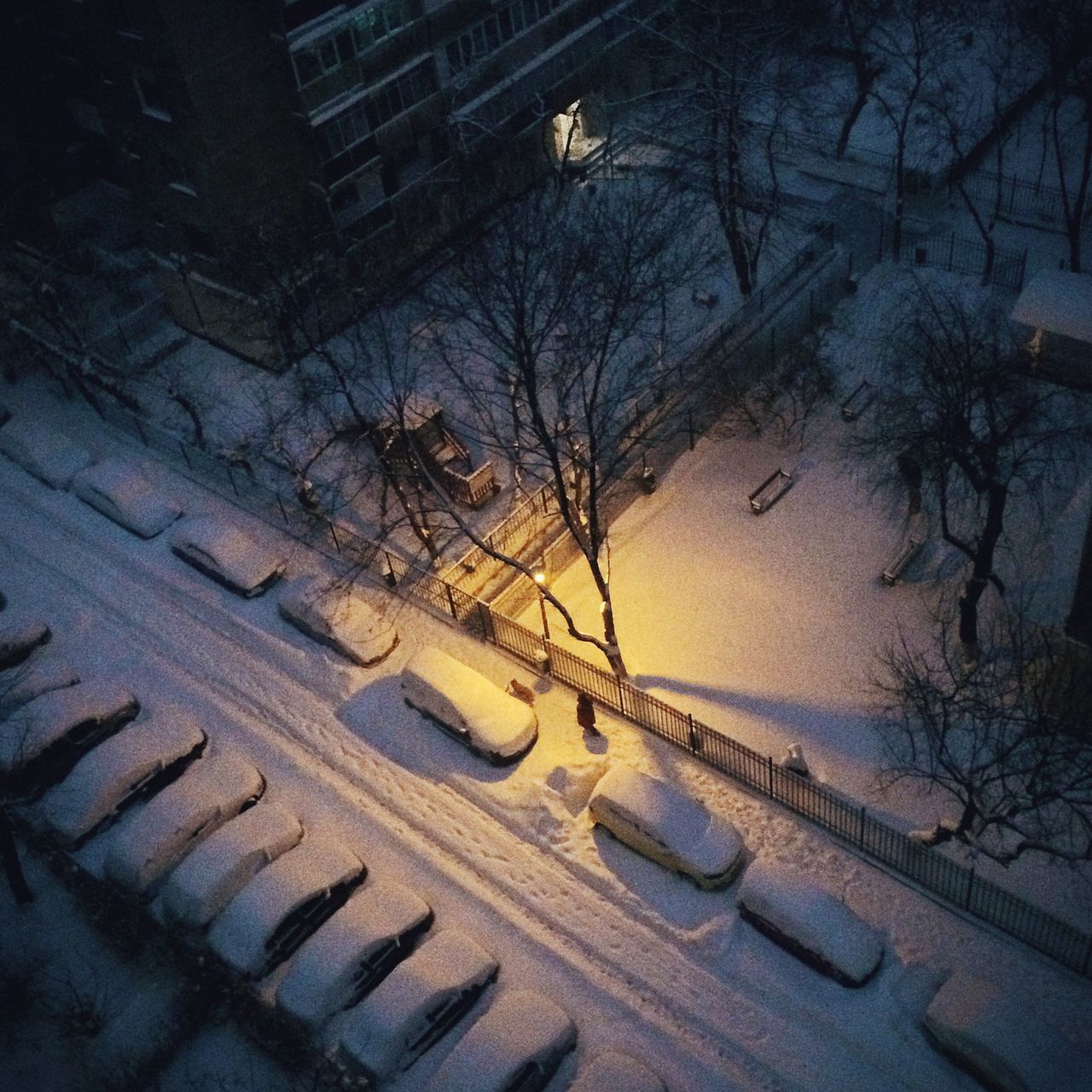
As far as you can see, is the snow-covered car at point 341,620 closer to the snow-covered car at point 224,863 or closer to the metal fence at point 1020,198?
the snow-covered car at point 224,863

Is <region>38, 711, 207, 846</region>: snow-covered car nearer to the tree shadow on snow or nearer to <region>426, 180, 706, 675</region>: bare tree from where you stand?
the tree shadow on snow

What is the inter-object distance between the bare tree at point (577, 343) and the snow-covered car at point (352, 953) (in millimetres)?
7261

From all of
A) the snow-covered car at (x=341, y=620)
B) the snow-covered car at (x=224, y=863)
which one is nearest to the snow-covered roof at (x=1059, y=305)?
the snow-covered car at (x=341, y=620)

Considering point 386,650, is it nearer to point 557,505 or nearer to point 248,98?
point 557,505

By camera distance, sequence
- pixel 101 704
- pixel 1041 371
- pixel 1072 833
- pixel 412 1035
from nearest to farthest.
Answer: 1. pixel 412 1035
2. pixel 1072 833
3. pixel 101 704
4. pixel 1041 371

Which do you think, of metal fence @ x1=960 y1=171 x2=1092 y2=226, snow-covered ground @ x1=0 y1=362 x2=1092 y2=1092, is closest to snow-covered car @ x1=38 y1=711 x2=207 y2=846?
snow-covered ground @ x1=0 y1=362 x2=1092 y2=1092

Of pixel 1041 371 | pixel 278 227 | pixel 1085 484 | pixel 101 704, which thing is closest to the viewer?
pixel 101 704

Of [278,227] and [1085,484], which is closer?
[1085,484]

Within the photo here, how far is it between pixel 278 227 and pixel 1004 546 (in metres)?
22.6

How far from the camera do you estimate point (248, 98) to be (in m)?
34.6

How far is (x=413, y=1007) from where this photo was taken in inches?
880

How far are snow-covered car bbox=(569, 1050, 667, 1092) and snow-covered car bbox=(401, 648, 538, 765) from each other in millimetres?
7220

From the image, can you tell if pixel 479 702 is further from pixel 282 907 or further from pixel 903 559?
pixel 903 559

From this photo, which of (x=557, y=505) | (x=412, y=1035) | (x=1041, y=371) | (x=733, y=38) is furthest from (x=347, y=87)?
(x=412, y=1035)
